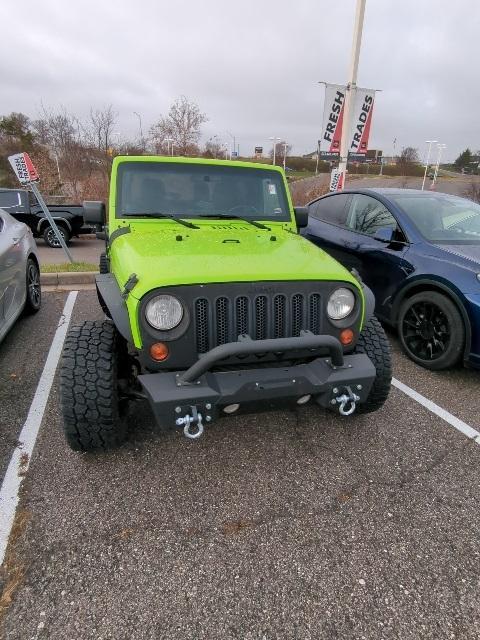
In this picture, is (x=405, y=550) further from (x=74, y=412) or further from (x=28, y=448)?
(x=28, y=448)

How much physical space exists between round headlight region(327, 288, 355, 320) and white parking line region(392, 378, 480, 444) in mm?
1392

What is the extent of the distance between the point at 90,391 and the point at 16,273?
253 cm

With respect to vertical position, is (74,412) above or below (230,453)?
above

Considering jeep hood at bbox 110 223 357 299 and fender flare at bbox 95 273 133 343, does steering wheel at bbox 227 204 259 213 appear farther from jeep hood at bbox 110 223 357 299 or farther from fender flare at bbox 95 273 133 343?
fender flare at bbox 95 273 133 343

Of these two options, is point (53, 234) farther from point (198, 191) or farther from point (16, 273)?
point (198, 191)

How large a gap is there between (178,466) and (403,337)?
264 cm

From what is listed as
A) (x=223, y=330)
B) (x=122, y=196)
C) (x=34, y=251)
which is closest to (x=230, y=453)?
(x=223, y=330)

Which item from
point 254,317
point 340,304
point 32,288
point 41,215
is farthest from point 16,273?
point 41,215

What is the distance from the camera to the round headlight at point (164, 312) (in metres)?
2.10

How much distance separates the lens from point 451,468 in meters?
2.59

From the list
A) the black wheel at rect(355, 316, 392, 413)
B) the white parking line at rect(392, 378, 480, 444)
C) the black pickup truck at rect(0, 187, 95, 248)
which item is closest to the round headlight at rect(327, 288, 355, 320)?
the black wheel at rect(355, 316, 392, 413)

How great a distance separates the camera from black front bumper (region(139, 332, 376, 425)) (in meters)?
2.02

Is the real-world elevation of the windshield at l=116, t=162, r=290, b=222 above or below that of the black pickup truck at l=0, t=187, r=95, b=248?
above

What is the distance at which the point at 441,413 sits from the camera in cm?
319
